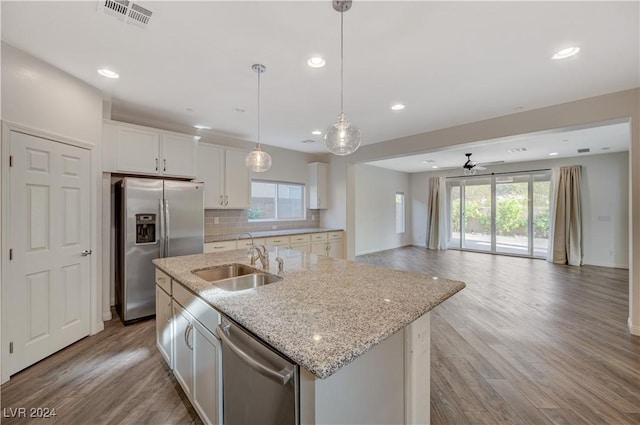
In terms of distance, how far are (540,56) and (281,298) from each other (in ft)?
9.18

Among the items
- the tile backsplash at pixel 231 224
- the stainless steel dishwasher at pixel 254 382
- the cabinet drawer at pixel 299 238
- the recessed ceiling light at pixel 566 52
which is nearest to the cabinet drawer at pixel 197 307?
the stainless steel dishwasher at pixel 254 382

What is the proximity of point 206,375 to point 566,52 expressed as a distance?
352cm

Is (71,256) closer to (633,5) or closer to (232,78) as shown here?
(232,78)

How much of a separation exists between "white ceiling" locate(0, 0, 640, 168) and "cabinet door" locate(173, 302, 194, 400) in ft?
6.58

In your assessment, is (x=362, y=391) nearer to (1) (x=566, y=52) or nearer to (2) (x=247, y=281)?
(2) (x=247, y=281)

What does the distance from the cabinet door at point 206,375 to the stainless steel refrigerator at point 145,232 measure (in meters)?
2.04

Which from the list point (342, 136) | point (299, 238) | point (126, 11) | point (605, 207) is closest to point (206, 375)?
point (342, 136)

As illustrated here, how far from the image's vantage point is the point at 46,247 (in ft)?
7.88

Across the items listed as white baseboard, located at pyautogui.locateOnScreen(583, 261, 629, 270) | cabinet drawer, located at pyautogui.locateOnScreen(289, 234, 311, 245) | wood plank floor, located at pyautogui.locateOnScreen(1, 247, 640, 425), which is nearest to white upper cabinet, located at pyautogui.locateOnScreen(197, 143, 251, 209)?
cabinet drawer, located at pyautogui.locateOnScreen(289, 234, 311, 245)

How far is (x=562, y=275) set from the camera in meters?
5.29

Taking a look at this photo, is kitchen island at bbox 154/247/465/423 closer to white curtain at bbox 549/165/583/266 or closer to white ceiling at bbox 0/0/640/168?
white ceiling at bbox 0/0/640/168

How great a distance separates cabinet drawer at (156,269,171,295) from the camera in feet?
6.83

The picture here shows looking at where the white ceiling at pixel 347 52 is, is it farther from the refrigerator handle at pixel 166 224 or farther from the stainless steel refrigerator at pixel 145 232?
the refrigerator handle at pixel 166 224

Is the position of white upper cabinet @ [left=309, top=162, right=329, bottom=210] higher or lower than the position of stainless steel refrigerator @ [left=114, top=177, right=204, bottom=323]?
higher
